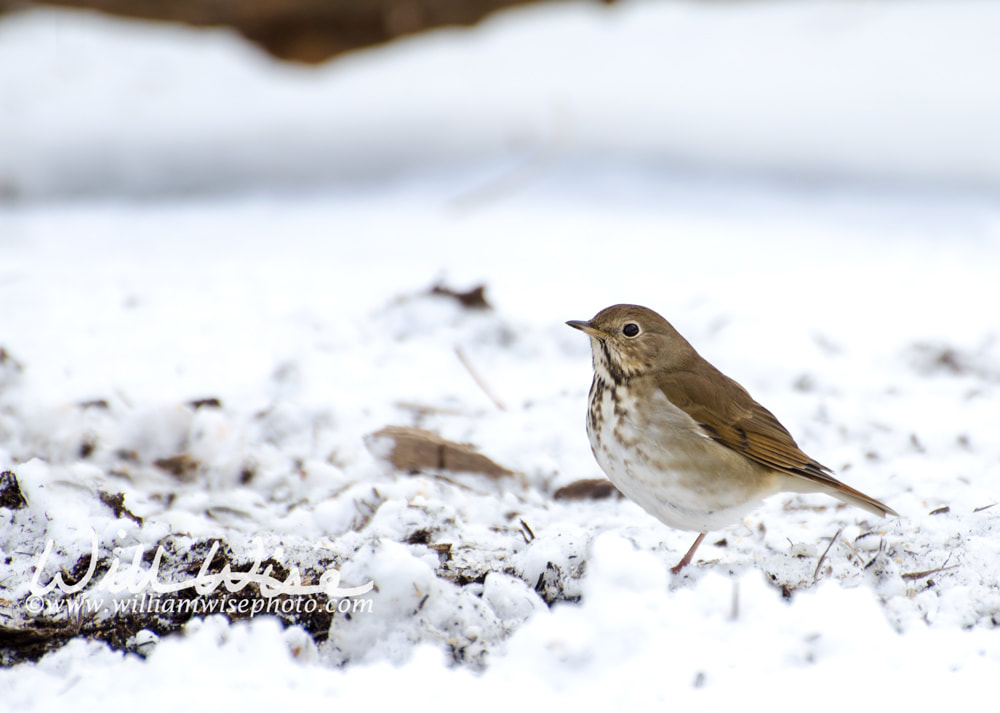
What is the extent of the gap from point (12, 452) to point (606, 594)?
226cm

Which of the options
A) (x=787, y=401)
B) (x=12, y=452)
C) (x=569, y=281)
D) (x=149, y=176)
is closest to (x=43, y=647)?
(x=12, y=452)

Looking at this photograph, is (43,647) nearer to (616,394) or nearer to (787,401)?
(616,394)

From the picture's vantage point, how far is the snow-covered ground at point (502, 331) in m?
2.25

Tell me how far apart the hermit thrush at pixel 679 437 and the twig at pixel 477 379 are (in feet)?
2.79

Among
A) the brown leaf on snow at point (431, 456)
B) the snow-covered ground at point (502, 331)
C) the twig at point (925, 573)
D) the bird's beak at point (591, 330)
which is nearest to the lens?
the snow-covered ground at point (502, 331)

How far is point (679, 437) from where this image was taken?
3.05 meters

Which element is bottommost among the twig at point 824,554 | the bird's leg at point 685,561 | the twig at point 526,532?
the twig at point 526,532

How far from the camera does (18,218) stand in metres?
6.82

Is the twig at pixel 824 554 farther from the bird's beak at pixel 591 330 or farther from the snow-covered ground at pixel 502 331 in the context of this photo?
the bird's beak at pixel 591 330

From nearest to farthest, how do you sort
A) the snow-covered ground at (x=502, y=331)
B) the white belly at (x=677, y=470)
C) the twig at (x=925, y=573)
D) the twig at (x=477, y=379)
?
the snow-covered ground at (x=502, y=331) → the twig at (x=925, y=573) → the white belly at (x=677, y=470) → the twig at (x=477, y=379)

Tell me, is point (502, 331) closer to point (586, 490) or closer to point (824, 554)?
point (586, 490)

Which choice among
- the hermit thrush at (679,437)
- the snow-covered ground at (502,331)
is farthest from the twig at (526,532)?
the hermit thrush at (679,437)

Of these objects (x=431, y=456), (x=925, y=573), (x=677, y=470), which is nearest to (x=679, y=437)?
(x=677, y=470)

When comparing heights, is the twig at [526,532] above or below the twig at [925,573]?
below
